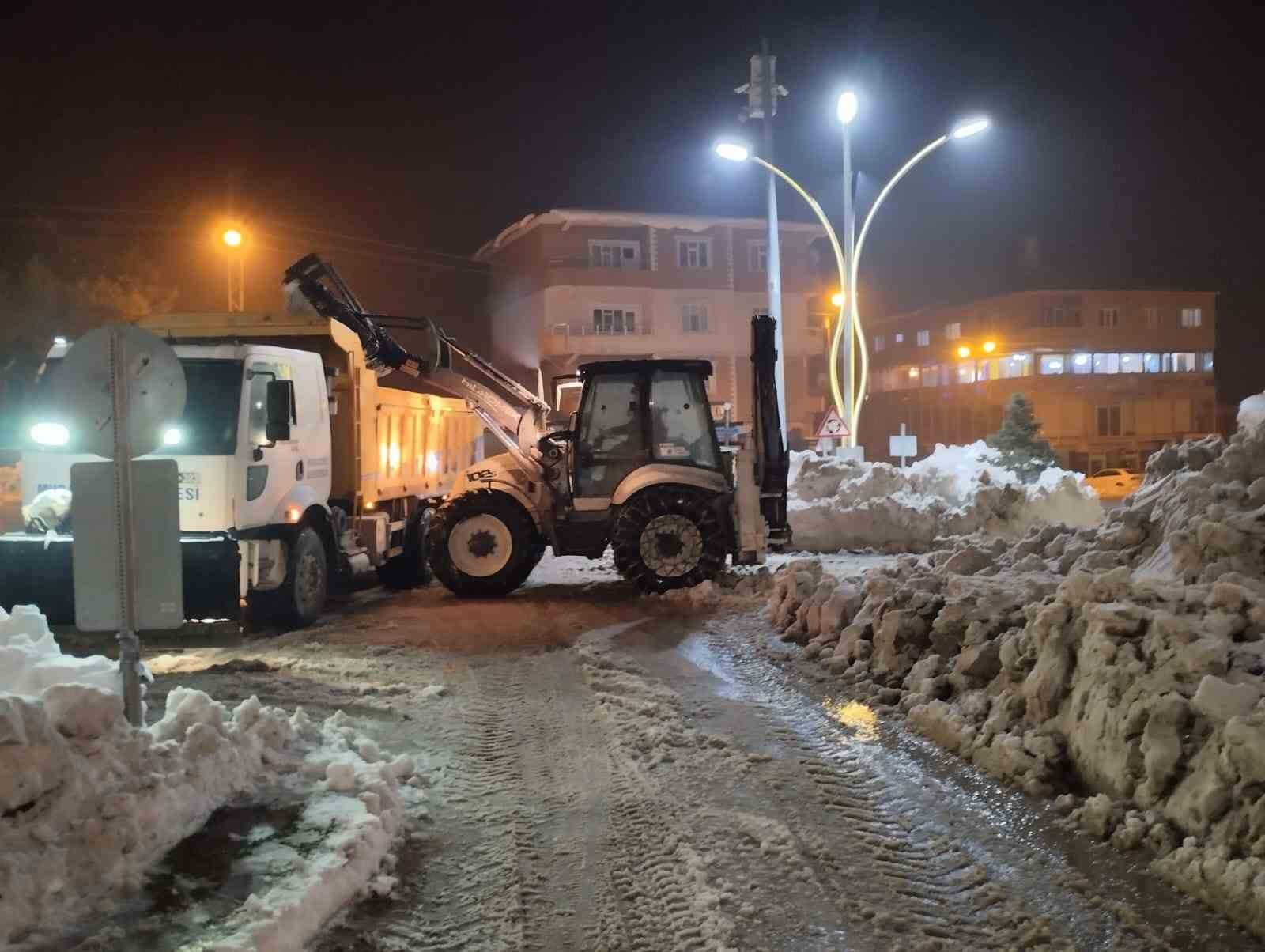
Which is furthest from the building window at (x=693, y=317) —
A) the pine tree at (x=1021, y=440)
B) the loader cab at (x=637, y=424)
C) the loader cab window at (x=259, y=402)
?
the loader cab window at (x=259, y=402)

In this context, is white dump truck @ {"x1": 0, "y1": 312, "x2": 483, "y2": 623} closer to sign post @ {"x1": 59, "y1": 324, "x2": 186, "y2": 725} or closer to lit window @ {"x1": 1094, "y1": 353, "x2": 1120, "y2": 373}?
sign post @ {"x1": 59, "y1": 324, "x2": 186, "y2": 725}

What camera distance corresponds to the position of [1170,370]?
2223 inches

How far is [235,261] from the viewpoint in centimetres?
3077

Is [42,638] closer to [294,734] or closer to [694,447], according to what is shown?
[294,734]

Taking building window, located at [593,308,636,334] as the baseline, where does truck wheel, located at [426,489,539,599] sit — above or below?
below

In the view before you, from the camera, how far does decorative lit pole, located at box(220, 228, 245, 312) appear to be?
75.7ft

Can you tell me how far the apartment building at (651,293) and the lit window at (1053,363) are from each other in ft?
42.2

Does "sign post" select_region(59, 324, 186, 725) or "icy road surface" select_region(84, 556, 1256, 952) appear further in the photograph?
"sign post" select_region(59, 324, 186, 725)

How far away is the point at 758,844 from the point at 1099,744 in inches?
74.8

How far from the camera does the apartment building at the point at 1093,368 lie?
175 feet

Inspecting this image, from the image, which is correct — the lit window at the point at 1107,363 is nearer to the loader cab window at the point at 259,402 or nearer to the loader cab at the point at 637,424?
the loader cab at the point at 637,424

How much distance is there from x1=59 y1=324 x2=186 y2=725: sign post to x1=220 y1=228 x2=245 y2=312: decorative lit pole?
1449 centimetres

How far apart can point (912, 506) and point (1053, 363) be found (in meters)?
40.7

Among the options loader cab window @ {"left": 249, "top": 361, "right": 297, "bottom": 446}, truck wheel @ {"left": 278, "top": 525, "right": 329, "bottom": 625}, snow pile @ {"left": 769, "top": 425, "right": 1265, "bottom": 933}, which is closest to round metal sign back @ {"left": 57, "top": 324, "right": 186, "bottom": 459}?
loader cab window @ {"left": 249, "top": 361, "right": 297, "bottom": 446}
